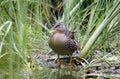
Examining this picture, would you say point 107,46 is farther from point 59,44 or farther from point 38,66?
point 38,66

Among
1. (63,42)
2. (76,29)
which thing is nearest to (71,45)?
(63,42)

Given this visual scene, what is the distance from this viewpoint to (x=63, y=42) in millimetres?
4688

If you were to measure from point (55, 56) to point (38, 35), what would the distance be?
344mm

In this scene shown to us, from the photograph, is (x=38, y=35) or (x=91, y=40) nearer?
(x=91, y=40)

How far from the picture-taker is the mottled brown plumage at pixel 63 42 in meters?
4.59

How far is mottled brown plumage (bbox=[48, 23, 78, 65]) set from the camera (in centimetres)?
459

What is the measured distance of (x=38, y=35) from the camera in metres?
4.95

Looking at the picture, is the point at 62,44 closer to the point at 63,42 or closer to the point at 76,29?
the point at 63,42

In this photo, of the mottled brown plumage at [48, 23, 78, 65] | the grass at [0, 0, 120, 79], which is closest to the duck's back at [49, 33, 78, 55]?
the mottled brown plumage at [48, 23, 78, 65]

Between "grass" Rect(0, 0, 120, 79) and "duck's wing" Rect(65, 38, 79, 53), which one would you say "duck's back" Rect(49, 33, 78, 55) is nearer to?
"duck's wing" Rect(65, 38, 79, 53)

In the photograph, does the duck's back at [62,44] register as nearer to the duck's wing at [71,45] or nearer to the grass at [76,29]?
the duck's wing at [71,45]

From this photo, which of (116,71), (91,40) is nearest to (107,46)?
(91,40)

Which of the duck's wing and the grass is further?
the duck's wing

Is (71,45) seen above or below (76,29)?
below
